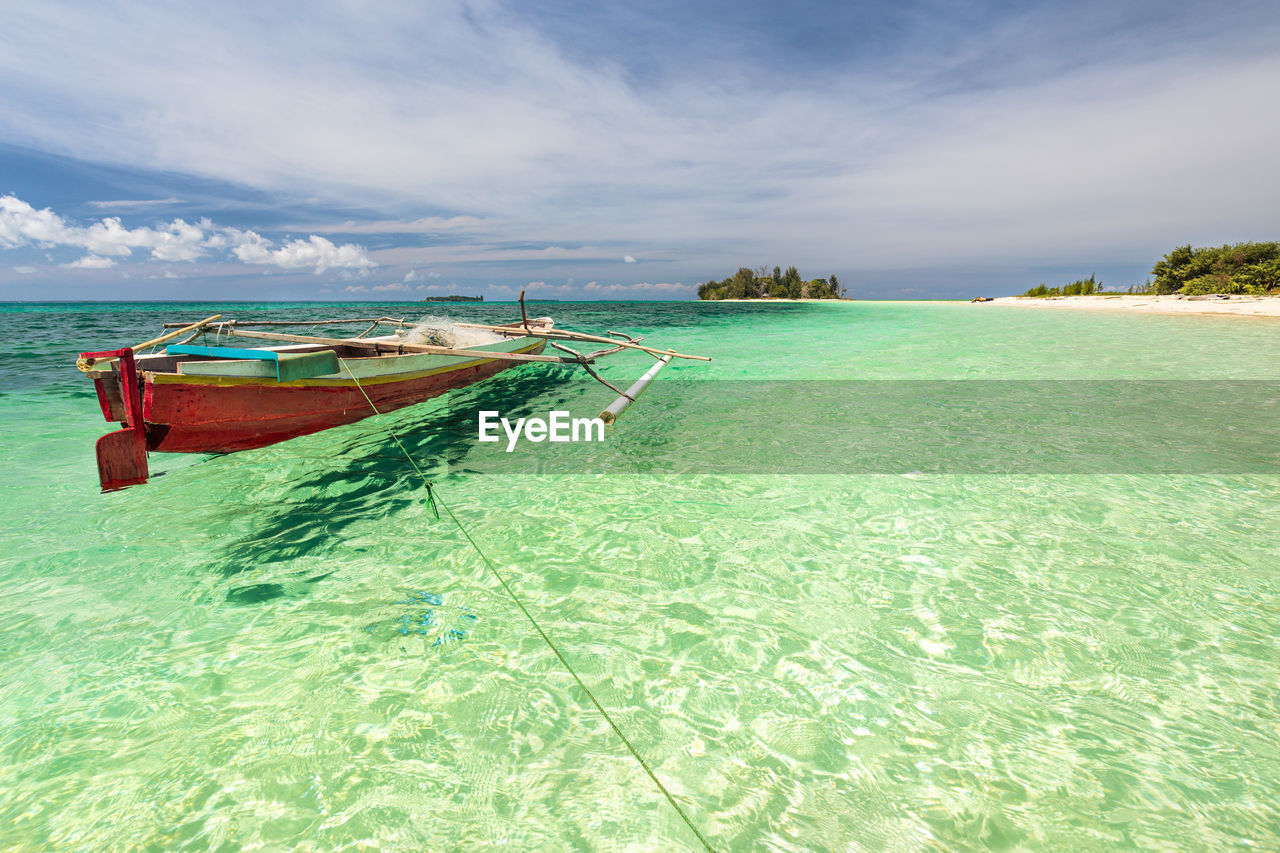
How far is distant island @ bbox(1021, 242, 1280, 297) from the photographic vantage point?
123 ft

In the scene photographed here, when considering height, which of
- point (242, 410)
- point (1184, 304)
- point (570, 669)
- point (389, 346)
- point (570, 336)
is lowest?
point (570, 669)

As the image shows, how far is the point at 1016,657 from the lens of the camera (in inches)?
126

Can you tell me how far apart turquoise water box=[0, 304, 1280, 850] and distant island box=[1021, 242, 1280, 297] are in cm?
5323

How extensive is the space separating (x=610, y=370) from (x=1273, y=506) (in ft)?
49.6

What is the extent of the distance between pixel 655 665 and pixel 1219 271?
2588 inches

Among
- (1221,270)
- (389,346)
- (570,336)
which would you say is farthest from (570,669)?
(1221,270)

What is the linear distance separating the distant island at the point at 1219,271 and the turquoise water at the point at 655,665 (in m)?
53.2

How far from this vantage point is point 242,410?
6398 mm

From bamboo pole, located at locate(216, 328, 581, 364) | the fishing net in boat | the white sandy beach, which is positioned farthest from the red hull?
the white sandy beach

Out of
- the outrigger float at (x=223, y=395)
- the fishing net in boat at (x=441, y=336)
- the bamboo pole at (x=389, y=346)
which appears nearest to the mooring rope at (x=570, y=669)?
the outrigger float at (x=223, y=395)

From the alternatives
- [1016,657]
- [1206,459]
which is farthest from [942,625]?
[1206,459]

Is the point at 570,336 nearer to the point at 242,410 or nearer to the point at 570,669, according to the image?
the point at 242,410

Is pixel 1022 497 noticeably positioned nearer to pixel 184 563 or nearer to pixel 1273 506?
pixel 1273 506

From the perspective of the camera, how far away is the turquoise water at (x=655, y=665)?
232 centimetres
